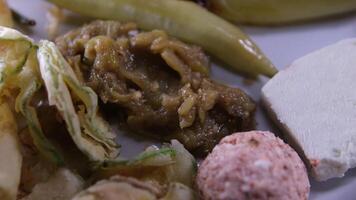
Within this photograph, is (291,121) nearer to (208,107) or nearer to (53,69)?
(208,107)

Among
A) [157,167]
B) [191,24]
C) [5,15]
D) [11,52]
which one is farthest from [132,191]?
[5,15]

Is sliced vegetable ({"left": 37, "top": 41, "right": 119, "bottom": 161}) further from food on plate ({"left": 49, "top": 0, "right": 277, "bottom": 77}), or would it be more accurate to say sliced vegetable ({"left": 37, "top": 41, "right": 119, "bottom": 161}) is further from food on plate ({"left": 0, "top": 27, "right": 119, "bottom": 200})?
food on plate ({"left": 49, "top": 0, "right": 277, "bottom": 77})

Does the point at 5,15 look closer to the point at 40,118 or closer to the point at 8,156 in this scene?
the point at 40,118

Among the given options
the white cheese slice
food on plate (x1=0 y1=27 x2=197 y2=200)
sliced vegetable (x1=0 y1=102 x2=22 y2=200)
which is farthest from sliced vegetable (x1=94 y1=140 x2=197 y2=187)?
the white cheese slice

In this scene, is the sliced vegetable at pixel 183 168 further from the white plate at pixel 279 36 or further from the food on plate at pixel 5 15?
the food on plate at pixel 5 15

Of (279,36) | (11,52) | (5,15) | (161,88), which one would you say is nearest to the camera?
(11,52)

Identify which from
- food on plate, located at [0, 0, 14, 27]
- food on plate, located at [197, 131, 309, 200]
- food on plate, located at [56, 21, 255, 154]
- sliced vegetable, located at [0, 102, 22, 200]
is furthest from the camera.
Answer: food on plate, located at [0, 0, 14, 27]
